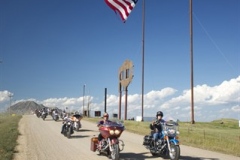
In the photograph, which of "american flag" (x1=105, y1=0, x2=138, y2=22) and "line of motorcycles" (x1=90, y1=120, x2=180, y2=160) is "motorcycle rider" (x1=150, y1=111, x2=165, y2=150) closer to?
"line of motorcycles" (x1=90, y1=120, x2=180, y2=160)

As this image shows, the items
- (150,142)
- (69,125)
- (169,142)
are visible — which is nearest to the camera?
(169,142)

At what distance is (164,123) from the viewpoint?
48.0ft

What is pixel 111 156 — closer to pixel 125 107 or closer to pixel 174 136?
pixel 174 136

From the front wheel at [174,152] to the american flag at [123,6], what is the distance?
1912 cm

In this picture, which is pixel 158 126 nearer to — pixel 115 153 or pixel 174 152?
pixel 174 152

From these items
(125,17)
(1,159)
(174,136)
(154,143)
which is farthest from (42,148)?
(125,17)

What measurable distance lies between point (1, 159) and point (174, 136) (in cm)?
669

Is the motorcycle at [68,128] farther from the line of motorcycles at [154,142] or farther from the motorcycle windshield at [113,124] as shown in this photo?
the motorcycle windshield at [113,124]

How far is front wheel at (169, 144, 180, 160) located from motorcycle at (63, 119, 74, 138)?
11258 mm

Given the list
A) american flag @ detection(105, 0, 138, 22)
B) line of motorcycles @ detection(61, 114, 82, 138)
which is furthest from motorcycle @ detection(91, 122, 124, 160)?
american flag @ detection(105, 0, 138, 22)

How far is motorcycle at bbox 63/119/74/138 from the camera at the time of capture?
24256mm

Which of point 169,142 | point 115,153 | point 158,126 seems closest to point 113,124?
point 115,153

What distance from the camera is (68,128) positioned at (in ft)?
80.9

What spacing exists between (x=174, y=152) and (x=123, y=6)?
19722 mm
